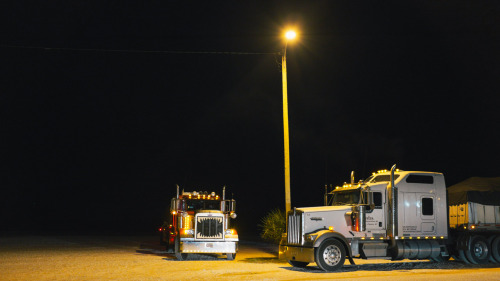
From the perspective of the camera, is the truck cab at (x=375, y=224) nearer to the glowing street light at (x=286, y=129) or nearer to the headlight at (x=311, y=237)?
the headlight at (x=311, y=237)

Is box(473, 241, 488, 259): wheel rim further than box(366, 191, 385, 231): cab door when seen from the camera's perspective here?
Yes

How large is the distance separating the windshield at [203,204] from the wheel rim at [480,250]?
29.4 ft

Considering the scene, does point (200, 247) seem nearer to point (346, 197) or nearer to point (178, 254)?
point (178, 254)

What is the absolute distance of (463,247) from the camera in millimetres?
17562

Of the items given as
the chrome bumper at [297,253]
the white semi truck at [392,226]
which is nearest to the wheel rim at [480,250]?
the white semi truck at [392,226]

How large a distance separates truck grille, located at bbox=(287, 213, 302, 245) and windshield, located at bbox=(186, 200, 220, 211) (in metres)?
4.02

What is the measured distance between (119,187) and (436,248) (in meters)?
77.2

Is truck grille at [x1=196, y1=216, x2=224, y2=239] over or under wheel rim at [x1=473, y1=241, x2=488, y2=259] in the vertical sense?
over

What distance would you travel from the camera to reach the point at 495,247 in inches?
706

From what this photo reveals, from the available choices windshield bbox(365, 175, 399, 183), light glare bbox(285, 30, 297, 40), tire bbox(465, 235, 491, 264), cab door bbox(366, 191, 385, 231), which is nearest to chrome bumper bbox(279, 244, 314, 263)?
cab door bbox(366, 191, 385, 231)

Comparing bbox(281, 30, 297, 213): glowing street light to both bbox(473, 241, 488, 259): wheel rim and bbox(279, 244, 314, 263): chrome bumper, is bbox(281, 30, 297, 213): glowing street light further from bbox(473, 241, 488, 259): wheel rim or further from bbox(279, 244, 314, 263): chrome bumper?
bbox(473, 241, 488, 259): wheel rim

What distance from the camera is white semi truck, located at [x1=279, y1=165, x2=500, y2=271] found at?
53.5 ft

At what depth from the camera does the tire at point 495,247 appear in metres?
17.9

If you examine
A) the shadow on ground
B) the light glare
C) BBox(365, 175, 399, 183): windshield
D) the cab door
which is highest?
the light glare
